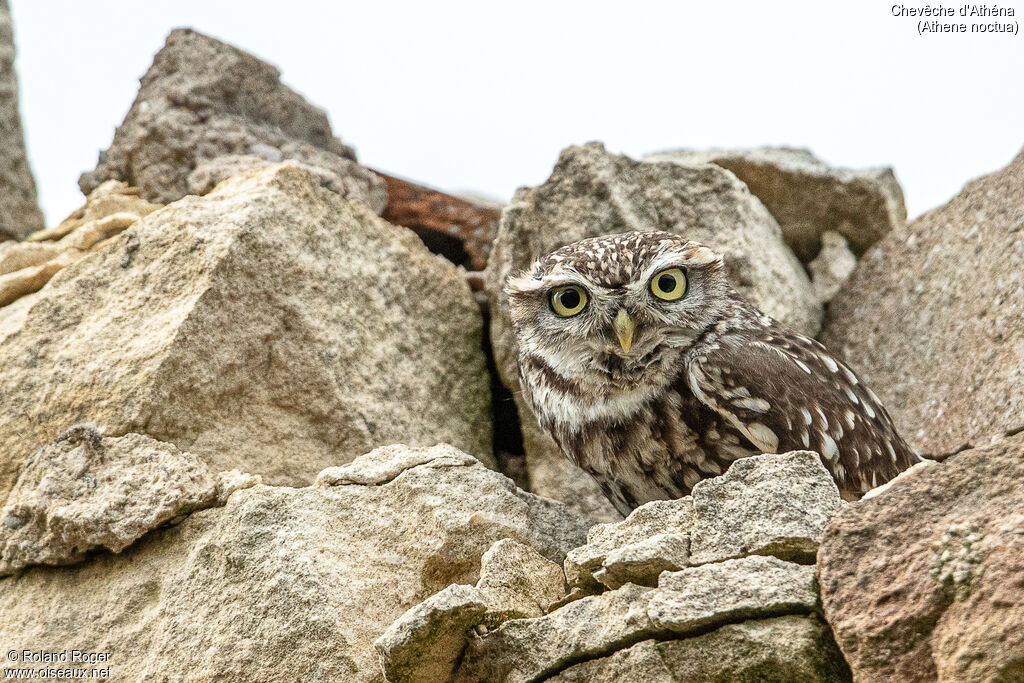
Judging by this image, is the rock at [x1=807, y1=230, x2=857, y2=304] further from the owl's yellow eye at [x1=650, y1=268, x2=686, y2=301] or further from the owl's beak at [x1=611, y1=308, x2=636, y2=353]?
the owl's beak at [x1=611, y1=308, x2=636, y2=353]

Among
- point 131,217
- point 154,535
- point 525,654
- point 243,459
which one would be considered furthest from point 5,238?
point 525,654

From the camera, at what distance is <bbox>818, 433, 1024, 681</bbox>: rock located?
1.82 m

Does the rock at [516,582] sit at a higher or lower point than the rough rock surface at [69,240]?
lower

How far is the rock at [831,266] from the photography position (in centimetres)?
488

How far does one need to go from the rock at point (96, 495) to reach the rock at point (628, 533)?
1047 mm

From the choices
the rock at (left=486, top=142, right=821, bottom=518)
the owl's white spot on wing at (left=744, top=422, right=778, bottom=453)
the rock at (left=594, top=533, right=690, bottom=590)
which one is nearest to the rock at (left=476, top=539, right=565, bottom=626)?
the rock at (left=594, top=533, right=690, bottom=590)

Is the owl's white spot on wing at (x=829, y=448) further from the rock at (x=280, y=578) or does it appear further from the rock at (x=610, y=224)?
the rock at (x=610, y=224)

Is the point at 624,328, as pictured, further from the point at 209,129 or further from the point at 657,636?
the point at 209,129

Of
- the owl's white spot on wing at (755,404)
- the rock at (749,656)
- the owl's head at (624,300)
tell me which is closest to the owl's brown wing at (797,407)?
the owl's white spot on wing at (755,404)

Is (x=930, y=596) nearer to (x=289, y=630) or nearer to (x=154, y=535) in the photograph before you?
(x=289, y=630)

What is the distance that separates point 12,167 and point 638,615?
4638 millimetres

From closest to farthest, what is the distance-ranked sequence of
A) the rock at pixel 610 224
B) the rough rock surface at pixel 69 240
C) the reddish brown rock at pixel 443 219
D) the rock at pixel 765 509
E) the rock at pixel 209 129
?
the rock at pixel 765 509 → the rough rock surface at pixel 69 240 → the rock at pixel 610 224 → the rock at pixel 209 129 → the reddish brown rock at pixel 443 219

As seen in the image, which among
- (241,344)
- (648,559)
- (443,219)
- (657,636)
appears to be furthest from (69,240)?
(657,636)

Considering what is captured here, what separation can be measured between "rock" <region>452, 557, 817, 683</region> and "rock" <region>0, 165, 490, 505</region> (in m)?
1.25
